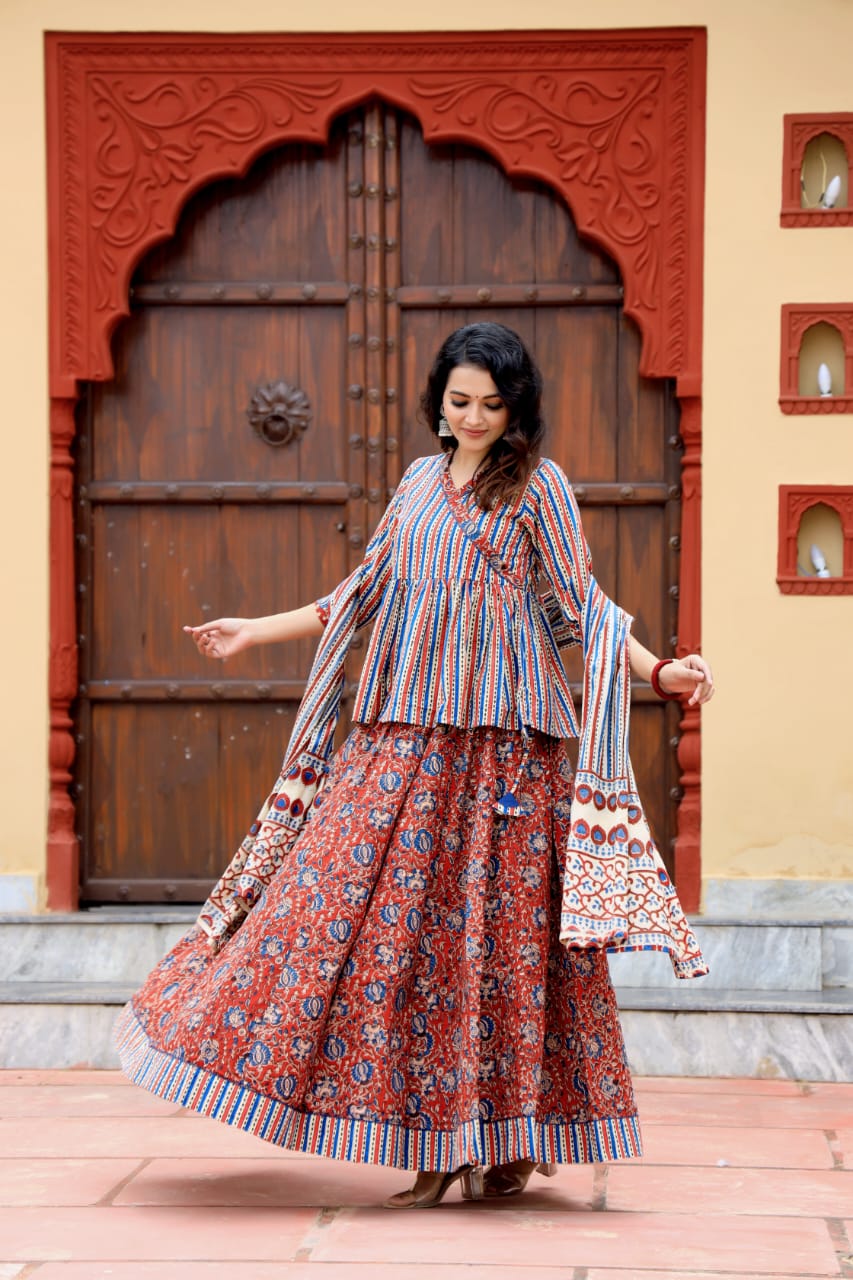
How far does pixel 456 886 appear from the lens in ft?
10.6

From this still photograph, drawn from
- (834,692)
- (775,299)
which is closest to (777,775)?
(834,692)

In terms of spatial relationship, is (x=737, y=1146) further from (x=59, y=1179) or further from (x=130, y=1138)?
(x=59, y=1179)

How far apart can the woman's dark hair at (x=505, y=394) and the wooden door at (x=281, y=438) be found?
2.21 meters

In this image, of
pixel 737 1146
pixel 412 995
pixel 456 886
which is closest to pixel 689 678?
pixel 456 886

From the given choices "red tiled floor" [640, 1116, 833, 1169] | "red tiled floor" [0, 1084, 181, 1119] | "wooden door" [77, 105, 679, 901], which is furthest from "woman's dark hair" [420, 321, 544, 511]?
Result: "wooden door" [77, 105, 679, 901]

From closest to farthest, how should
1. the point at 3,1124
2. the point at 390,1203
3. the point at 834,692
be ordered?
1. the point at 390,1203
2. the point at 3,1124
3. the point at 834,692

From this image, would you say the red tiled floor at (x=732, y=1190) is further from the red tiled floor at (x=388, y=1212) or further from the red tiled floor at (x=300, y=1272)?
the red tiled floor at (x=300, y=1272)

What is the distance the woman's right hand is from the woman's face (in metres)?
0.54

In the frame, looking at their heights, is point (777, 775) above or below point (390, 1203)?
above

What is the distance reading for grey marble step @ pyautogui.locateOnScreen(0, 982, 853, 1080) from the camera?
4660 mm

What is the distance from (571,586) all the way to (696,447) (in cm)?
220

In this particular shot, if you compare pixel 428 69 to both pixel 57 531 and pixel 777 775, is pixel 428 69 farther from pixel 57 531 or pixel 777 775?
pixel 777 775

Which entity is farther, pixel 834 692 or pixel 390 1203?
pixel 834 692

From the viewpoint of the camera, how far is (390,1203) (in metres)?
3.20
